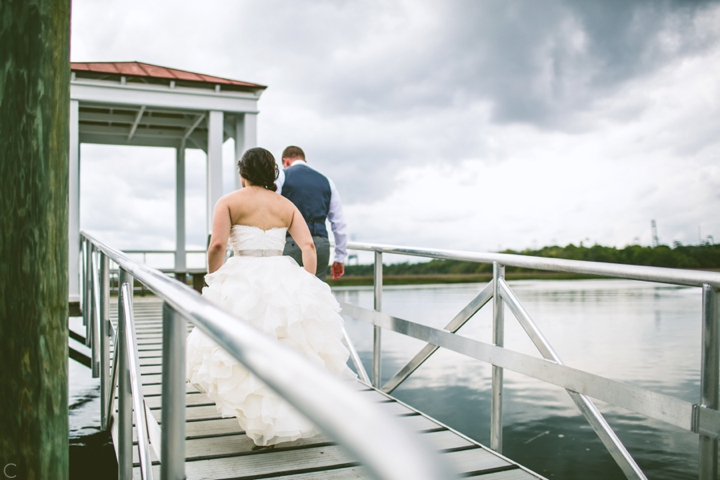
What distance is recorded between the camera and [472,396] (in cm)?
1030

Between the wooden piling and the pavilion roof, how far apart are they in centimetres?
719

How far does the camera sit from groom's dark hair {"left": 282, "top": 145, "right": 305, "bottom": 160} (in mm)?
4480

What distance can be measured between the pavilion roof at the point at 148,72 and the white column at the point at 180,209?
2041mm

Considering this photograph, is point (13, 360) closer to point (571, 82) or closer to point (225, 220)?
point (225, 220)

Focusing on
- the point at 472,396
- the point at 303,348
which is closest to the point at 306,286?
the point at 303,348

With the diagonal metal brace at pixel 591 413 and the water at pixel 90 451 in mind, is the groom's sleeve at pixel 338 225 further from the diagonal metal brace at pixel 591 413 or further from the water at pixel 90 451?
the water at pixel 90 451

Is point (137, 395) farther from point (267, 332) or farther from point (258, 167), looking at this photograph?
point (258, 167)

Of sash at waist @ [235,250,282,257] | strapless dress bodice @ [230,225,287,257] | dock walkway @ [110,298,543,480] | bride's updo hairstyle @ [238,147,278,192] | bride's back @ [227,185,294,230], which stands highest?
bride's updo hairstyle @ [238,147,278,192]

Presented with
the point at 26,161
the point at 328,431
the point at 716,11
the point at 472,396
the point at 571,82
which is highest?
the point at 571,82

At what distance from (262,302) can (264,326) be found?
0.46ft

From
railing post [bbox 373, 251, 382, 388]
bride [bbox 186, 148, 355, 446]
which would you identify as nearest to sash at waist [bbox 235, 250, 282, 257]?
bride [bbox 186, 148, 355, 446]

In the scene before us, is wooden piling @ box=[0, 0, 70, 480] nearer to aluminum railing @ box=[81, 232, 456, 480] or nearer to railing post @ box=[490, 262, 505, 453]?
aluminum railing @ box=[81, 232, 456, 480]

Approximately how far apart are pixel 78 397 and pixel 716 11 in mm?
24485

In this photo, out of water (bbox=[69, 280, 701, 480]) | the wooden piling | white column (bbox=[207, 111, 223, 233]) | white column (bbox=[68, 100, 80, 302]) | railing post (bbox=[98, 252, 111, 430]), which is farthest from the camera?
white column (bbox=[207, 111, 223, 233])
